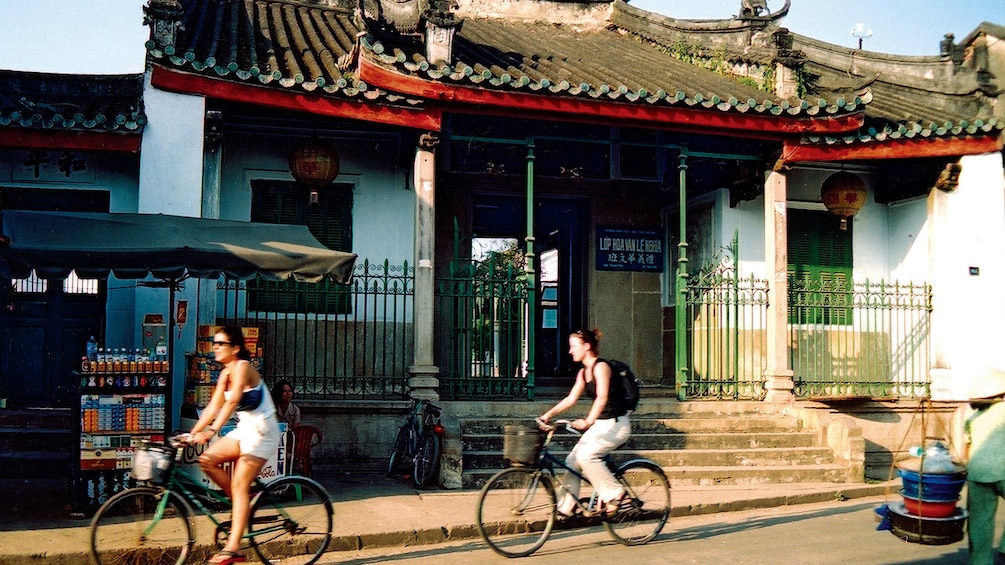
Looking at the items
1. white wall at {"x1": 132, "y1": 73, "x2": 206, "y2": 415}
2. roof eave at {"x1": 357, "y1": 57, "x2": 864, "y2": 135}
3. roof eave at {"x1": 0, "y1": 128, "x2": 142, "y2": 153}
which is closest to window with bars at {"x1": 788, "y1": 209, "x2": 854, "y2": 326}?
roof eave at {"x1": 357, "y1": 57, "x2": 864, "y2": 135}

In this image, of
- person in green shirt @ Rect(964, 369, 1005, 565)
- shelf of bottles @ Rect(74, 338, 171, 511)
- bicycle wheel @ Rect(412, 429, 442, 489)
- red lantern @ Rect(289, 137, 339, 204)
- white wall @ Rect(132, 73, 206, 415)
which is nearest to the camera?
person in green shirt @ Rect(964, 369, 1005, 565)

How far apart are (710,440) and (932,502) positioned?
17.4 ft

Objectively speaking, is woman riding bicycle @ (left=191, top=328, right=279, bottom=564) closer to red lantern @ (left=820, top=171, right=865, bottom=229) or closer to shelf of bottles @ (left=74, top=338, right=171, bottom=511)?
shelf of bottles @ (left=74, top=338, right=171, bottom=511)

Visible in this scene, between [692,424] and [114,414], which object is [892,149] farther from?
[114,414]

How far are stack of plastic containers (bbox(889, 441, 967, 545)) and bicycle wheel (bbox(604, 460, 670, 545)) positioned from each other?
2.18 metres

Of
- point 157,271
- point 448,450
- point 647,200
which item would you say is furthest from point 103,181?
point 647,200

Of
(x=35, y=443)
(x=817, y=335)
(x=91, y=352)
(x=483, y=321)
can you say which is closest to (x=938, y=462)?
(x=483, y=321)

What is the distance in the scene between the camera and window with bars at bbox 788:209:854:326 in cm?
1380

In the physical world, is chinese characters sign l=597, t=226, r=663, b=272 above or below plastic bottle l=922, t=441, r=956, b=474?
above

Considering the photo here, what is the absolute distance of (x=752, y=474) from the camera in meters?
10.9

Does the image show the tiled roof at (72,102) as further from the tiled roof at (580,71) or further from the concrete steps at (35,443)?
the concrete steps at (35,443)

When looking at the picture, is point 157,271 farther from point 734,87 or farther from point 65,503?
point 734,87

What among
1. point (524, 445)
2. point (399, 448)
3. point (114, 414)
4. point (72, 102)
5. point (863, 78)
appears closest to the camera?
point (524, 445)

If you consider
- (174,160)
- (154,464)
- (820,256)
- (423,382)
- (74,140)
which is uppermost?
(74,140)
